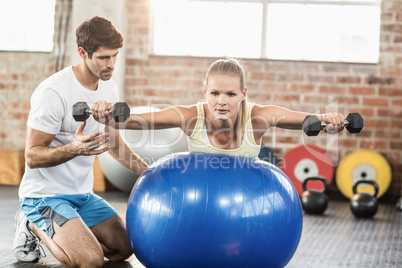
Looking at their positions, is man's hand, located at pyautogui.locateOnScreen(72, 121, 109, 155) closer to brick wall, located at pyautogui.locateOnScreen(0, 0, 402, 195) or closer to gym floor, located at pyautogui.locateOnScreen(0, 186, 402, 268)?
gym floor, located at pyautogui.locateOnScreen(0, 186, 402, 268)

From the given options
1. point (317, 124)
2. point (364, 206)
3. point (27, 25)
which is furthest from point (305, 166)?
point (27, 25)

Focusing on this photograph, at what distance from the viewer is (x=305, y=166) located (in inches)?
225

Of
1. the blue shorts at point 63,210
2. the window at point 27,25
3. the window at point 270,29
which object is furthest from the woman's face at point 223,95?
the window at point 27,25

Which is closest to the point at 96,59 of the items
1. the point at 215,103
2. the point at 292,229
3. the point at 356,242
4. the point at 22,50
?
the point at 215,103

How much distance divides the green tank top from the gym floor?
74 centimetres

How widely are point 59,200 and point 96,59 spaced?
28.6 inches

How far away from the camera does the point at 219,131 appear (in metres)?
2.57

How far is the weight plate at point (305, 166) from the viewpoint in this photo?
5680mm

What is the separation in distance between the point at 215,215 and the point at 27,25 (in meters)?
5.41

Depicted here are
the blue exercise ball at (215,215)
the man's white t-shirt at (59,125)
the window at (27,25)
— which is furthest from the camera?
the window at (27,25)

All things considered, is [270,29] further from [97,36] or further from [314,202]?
[97,36]

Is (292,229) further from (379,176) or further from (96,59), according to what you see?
(379,176)

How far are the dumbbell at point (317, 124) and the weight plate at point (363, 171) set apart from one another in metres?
3.35

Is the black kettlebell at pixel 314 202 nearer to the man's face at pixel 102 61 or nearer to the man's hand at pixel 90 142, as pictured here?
the man's face at pixel 102 61
